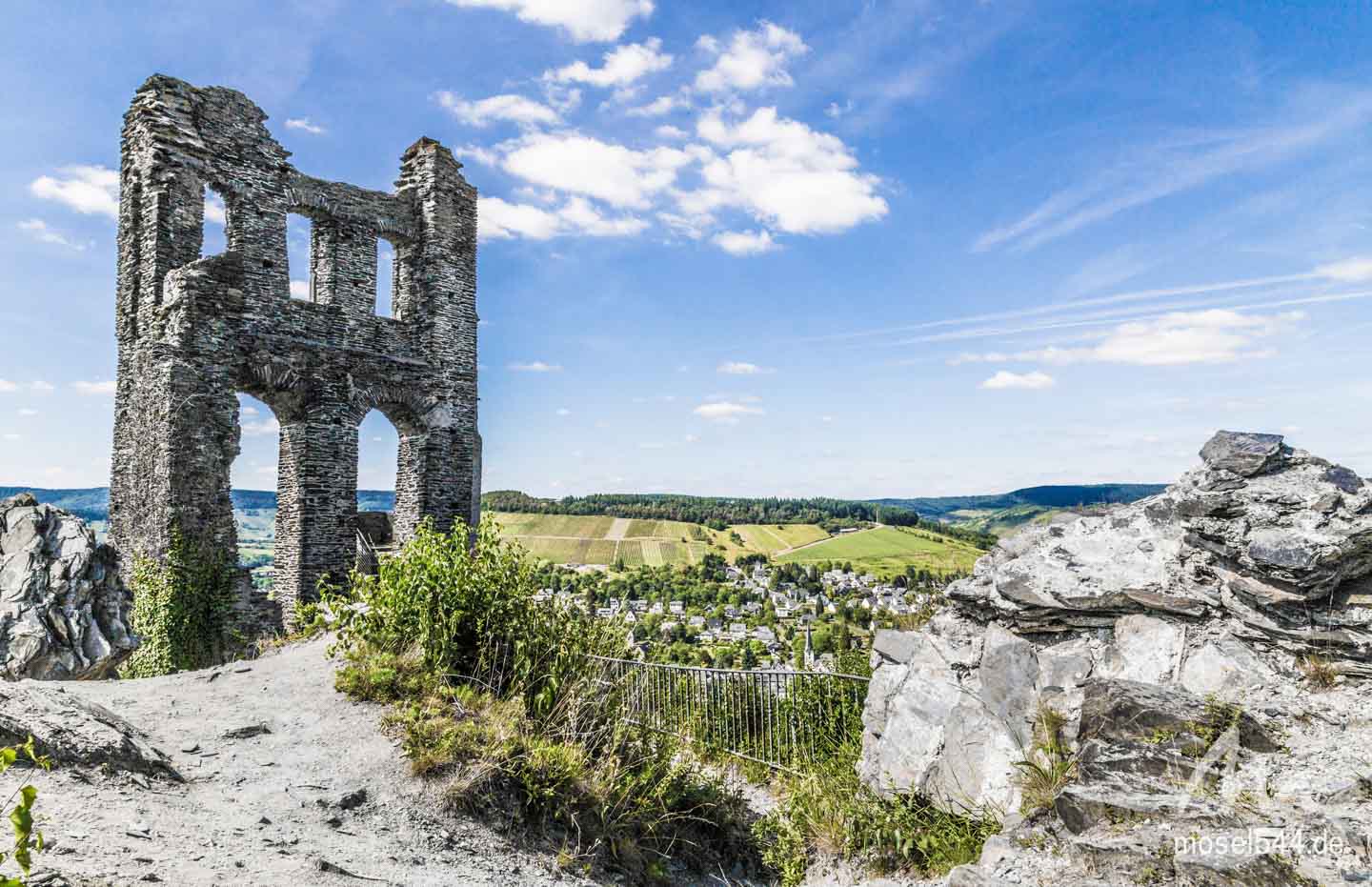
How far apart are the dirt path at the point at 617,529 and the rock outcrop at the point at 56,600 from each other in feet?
160

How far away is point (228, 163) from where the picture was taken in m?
14.9

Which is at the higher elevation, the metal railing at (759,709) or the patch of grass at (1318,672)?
the patch of grass at (1318,672)

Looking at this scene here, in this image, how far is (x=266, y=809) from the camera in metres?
4.89

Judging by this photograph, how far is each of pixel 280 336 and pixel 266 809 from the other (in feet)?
39.5

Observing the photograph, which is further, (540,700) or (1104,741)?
(540,700)

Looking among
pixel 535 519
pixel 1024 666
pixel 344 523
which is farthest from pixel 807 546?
pixel 1024 666

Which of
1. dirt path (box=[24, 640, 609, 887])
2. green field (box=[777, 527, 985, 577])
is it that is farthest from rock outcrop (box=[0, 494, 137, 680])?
green field (box=[777, 527, 985, 577])

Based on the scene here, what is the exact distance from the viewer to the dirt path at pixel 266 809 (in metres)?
3.88

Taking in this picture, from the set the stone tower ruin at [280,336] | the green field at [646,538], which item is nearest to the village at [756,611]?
the green field at [646,538]

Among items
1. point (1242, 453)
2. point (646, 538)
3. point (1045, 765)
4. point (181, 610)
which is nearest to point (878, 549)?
point (646, 538)

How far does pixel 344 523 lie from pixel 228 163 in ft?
23.6

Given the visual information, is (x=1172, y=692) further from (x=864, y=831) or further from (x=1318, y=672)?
(x=864, y=831)

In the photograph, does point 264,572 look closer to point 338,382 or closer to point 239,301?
point 338,382

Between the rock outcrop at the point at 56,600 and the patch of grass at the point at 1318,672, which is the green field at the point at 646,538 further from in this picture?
the patch of grass at the point at 1318,672
